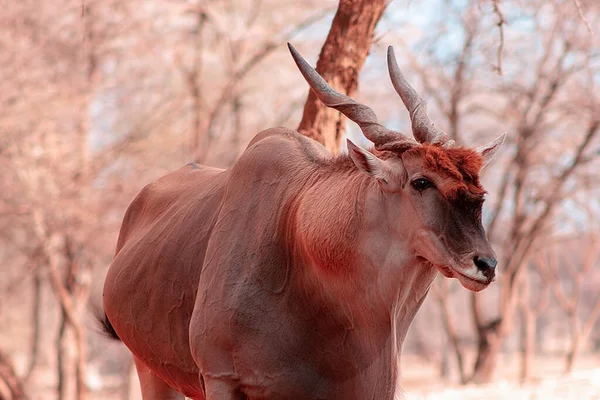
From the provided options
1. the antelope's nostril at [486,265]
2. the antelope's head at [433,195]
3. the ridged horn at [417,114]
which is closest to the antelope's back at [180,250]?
the ridged horn at [417,114]

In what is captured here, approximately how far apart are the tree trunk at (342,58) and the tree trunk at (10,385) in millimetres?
10489

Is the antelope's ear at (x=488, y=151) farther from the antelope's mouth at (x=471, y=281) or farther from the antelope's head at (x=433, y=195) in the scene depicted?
the antelope's mouth at (x=471, y=281)

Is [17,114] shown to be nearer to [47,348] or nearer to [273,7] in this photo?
[273,7]

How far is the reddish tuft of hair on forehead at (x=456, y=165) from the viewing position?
13.3 feet

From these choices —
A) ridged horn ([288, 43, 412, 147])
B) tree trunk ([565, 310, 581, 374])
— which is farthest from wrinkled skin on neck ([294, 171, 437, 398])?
tree trunk ([565, 310, 581, 374])

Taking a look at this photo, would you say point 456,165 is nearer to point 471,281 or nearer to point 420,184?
point 420,184

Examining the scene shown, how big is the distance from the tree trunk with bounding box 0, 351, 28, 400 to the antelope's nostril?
45.9 feet

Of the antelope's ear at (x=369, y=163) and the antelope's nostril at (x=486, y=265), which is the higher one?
the antelope's ear at (x=369, y=163)

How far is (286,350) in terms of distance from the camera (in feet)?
15.4

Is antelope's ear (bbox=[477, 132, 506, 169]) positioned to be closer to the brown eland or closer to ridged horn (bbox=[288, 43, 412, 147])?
the brown eland

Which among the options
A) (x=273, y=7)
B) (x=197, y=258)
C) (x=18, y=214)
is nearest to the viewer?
(x=197, y=258)

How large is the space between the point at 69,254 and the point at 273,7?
8201 millimetres

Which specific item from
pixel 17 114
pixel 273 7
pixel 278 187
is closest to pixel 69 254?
pixel 17 114

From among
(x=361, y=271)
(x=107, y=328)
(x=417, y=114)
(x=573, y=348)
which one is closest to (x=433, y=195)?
(x=361, y=271)
